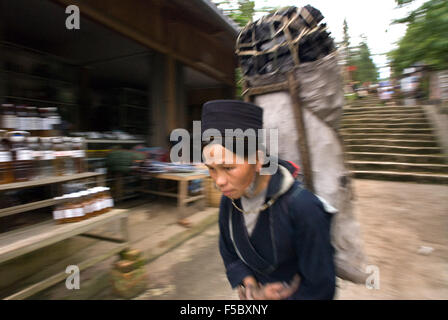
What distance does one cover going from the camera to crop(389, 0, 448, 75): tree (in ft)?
7.37

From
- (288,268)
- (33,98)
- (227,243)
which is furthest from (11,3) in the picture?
(288,268)

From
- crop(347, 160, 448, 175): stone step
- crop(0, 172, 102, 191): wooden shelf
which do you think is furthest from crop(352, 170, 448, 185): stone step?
crop(0, 172, 102, 191): wooden shelf

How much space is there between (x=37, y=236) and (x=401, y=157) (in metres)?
7.92

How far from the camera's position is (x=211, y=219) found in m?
4.29

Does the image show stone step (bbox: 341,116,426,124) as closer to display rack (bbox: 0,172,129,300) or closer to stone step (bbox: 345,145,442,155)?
stone step (bbox: 345,145,442,155)

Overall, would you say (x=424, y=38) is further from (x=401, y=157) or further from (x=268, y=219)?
(x=401, y=157)

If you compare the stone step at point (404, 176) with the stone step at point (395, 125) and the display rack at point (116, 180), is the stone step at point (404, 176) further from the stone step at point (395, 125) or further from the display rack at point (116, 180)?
the display rack at point (116, 180)

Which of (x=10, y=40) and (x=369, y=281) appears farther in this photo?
(x=10, y=40)

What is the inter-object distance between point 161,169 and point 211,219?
1.19m

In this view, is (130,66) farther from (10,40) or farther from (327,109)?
(327,109)

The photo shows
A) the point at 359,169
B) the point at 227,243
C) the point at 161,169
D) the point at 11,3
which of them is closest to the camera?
the point at 227,243

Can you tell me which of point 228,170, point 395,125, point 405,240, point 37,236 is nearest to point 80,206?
point 37,236

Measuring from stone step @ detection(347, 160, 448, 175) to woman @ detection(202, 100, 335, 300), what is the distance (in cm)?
619

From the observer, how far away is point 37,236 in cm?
189
